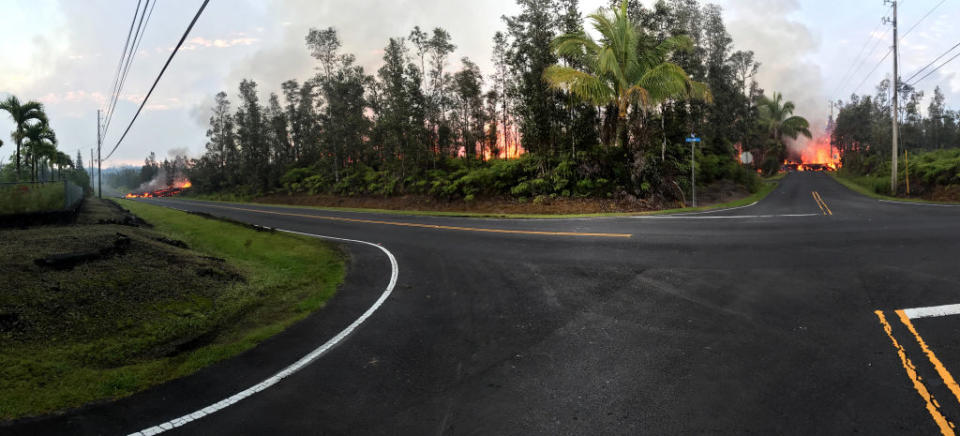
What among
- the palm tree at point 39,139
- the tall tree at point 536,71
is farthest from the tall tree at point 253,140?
the tall tree at point 536,71

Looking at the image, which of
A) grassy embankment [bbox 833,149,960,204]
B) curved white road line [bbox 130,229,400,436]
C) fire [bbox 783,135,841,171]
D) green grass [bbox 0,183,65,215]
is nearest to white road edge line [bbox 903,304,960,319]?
curved white road line [bbox 130,229,400,436]

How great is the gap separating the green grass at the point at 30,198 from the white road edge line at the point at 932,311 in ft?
61.2

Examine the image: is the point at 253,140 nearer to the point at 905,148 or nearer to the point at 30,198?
the point at 30,198

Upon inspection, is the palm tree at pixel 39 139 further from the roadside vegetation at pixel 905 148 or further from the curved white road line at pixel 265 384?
the roadside vegetation at pixel 905 148

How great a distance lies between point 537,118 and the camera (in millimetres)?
25234

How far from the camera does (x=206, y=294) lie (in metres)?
7.76

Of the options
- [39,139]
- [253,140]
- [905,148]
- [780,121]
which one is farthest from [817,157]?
[39,139]

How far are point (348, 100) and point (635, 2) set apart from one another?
3087 centimetres

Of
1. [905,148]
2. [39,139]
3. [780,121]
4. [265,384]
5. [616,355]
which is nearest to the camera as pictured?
[265,384]

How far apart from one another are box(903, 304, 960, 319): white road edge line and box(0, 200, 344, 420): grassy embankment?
8453mm

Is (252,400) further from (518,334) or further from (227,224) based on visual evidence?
(227,224)

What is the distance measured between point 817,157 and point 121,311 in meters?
116

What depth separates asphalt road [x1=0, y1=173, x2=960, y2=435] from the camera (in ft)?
11.7

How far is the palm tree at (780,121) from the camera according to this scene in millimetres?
75125
